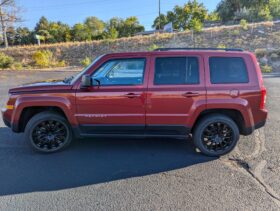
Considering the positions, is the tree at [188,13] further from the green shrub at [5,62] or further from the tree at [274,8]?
the green shrub at [5,62]

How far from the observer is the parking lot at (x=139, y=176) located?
9.88 ft

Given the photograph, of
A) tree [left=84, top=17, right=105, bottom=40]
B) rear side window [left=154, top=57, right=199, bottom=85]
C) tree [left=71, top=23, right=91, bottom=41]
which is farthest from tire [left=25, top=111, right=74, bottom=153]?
tree [left=84, top=17, right=105, bottom=40]

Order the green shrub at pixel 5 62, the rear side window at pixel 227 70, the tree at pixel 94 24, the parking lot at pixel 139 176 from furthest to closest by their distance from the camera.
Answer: the tree at pixel 94 24 < the green shrub at pixel 5 62 < the rear side window at pixel 227 70 < the parking lot at pixel 139 176

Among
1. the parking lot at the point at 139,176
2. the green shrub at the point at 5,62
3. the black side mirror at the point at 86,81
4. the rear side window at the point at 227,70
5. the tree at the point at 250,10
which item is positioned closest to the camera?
the parking lot at the point at 139,176

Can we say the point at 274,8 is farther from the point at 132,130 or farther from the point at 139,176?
the point at 139,176

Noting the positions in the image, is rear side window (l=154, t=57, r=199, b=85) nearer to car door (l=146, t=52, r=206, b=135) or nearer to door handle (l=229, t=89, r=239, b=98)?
car door (l=146, t=52, r=206, b=135)

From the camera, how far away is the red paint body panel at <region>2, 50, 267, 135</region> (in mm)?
4035

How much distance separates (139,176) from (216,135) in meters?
1.58

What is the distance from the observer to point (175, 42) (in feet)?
93.5

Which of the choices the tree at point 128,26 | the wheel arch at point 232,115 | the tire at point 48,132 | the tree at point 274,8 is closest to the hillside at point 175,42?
the wheel arch at point 232,115

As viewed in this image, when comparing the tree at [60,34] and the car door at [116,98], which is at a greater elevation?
the tree at [60,34]

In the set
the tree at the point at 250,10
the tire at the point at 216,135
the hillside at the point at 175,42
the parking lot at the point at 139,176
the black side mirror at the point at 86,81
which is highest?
the tree at the point at 250,10

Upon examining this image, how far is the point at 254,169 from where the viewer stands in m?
3.78

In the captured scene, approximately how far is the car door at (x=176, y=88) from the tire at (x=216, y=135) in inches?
10.0
